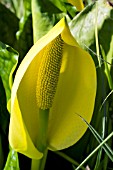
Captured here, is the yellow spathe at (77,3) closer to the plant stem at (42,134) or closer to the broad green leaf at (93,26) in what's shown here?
the broad green leaf at (93,26)

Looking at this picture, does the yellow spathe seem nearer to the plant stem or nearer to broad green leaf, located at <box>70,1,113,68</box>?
broad green leaf, located at <box>70,1,113,68</box>

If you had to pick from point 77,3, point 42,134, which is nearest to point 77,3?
point 77,3

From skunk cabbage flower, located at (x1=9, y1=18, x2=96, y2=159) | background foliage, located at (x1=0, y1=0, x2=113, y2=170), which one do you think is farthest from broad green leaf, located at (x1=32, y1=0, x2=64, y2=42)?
skunk cabbage flower, located at (x1=9, y1=18, x2=96, y2=159)

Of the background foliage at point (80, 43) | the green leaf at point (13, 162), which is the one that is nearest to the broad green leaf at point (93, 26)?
the background foliage at point (80, 43)

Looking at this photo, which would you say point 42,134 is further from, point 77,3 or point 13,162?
point 77,3

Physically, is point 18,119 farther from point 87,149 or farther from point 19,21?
point 19,21

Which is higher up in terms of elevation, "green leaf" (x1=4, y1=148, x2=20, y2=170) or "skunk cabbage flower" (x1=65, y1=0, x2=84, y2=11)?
"skunk cabbage flower" (x1=65, y1=0, x2=84, y2=11)

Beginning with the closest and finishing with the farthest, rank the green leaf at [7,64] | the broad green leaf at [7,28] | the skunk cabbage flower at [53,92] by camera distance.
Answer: the skunk cabbage flower at [53,92], the green leaf at [7,64], the broad green leaf at [7,28]

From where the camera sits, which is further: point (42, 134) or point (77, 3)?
point (77, 3)
